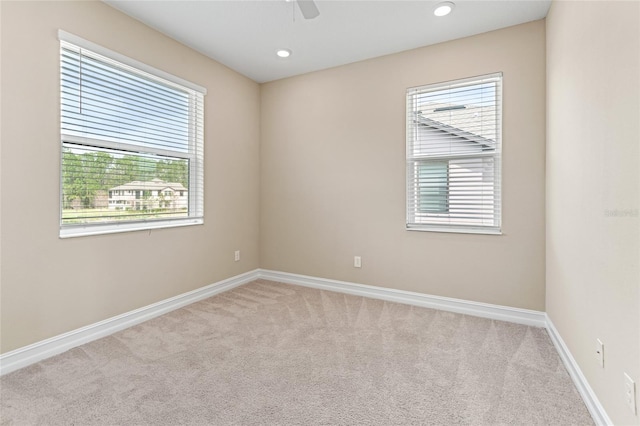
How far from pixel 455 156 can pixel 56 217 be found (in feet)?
11.1

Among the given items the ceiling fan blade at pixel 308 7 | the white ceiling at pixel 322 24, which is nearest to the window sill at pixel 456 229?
the white ceiling at pixel 322 24

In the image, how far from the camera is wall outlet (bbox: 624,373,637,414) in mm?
1197

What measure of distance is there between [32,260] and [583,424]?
133 inches

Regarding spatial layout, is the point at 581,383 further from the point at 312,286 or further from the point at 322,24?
the point at 322,24

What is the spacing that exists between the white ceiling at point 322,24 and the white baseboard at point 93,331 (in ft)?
8.45

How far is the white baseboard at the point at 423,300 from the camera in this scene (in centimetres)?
276

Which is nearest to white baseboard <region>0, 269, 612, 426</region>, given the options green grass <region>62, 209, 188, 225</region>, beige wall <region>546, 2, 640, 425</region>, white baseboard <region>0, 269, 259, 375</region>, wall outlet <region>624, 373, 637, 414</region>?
white baseboard <region>0, 269, 259, 375</region>

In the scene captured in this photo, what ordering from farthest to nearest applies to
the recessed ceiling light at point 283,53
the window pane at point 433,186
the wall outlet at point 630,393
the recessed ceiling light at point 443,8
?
the recessed ceiling light at point 283,53 → the window pane at point 433,186 → the recessed ceiling light at point 443,8 → the wall outlet at point 630,393

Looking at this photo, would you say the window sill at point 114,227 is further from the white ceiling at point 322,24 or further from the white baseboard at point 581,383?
the white baseboard at point 581,383

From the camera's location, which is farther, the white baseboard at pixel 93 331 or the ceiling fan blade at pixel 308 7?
the white baseboard at pixel 93 331

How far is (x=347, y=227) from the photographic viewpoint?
3.62 meters

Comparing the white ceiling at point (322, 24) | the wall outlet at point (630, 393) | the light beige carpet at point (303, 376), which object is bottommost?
the light beige carpet at point (303, 376)

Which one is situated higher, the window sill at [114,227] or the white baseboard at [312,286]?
the window sill at [114,227]

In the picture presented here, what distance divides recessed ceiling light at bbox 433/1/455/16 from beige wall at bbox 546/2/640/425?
29.4 inches
